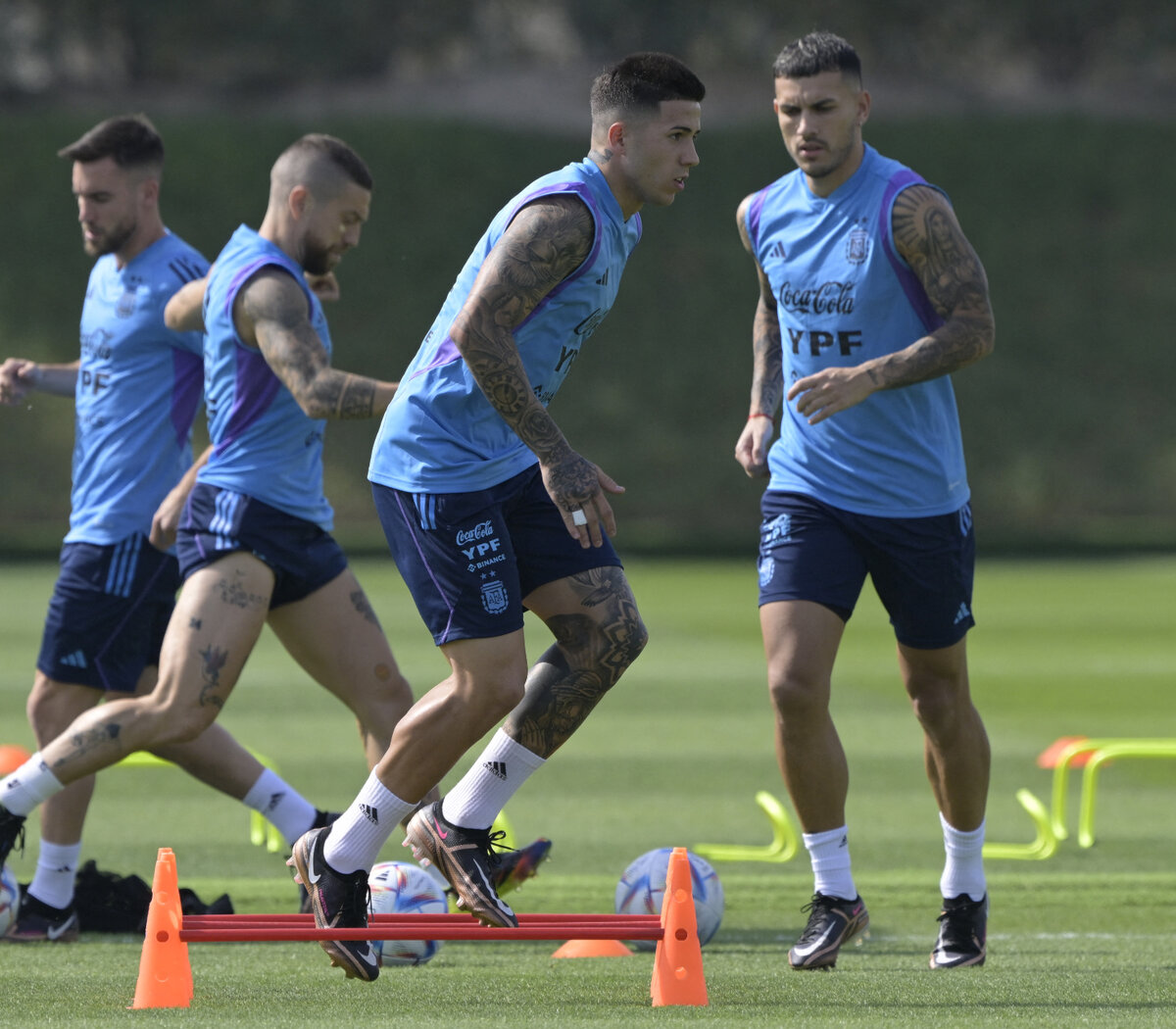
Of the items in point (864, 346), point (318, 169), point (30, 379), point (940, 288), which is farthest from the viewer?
point (30, 379)

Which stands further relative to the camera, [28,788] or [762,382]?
[762,382]

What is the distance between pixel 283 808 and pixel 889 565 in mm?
2161

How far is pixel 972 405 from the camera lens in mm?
30938

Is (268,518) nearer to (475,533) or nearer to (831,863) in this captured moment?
(475,533)

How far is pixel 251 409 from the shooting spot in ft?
18.1

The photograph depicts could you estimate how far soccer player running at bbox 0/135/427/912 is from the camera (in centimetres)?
520

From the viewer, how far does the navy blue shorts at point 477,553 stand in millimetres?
4484

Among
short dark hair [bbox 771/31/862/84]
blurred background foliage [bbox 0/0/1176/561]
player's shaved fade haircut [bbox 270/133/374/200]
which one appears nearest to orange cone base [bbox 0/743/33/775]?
player's shaved fade haircut [bbox 270/133/374/200]

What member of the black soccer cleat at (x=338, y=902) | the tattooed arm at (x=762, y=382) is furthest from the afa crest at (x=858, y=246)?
the black soccer cleat at (x=338, y=902)

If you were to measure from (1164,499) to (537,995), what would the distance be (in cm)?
2648

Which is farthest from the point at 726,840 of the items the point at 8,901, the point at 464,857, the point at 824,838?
the point at 464,857

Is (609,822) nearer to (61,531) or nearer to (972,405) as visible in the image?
(61,531)

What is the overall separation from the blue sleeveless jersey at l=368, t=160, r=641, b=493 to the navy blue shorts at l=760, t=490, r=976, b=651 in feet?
3.24

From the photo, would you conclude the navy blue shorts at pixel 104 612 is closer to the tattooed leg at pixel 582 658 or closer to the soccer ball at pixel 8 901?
A: the soccer ball at pixel 8 901
